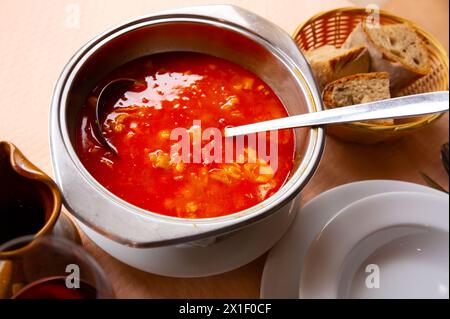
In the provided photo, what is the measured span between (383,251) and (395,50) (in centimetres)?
49

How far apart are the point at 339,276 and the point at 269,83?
16.4 inches

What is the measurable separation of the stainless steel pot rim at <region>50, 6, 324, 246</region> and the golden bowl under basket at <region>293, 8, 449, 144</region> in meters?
0.19

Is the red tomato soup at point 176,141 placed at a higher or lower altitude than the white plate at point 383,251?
higher

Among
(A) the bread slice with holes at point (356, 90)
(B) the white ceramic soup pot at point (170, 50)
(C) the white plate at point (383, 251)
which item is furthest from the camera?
(A) the bread slice with holes at point (356, 90)

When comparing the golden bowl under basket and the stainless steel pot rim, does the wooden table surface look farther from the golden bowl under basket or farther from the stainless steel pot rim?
the stainless steel pot rim

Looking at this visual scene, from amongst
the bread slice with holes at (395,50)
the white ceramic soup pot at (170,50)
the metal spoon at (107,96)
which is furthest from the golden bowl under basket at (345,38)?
the metal spoon at (107,96)

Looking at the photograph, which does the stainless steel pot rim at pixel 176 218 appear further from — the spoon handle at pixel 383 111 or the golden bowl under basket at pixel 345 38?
the golden bowl under basket at pixel 345 38

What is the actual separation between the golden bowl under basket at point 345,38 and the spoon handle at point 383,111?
18 cm

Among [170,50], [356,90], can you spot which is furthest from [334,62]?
[170,50]

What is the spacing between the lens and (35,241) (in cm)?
68

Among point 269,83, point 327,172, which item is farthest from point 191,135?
point 327,172

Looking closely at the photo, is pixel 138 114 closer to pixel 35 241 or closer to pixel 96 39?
pixel 96 39

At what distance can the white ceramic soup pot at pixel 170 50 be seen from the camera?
0.75m

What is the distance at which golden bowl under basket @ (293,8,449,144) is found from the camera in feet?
3.63
